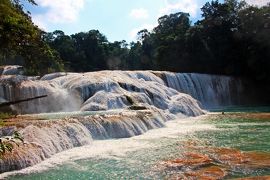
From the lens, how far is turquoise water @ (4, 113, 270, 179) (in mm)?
11172

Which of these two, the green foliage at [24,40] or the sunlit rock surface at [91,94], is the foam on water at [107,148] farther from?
the sunlit rock surface at [91,94]

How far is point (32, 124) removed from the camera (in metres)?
15.6

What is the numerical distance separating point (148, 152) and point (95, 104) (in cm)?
1311

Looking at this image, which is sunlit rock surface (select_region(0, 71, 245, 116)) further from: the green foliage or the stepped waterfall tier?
the green foliage

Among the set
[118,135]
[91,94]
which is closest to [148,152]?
[118,135]

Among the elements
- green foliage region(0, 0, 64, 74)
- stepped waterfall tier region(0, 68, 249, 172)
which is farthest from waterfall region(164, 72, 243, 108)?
green foliage region(0, 0, 64, 74)

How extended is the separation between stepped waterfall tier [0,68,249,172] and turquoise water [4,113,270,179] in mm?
712

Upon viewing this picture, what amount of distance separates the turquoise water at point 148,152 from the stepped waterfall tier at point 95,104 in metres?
0.71

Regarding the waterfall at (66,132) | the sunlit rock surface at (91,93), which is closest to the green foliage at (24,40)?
the waterfall at (66,132)

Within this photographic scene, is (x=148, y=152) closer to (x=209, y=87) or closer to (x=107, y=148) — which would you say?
(x=107, y=148)

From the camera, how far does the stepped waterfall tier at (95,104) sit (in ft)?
49.1

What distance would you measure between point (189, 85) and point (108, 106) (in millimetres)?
13240

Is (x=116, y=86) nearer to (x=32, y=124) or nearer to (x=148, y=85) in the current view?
(x=148, y=85)

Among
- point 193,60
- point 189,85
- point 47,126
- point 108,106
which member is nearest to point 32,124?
point 47,126
